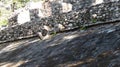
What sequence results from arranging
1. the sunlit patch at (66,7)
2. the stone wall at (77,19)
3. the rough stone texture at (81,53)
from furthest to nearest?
the sunlit patch at (66,7), the stone wall at (77,19), the rough stone texture at (81,53)

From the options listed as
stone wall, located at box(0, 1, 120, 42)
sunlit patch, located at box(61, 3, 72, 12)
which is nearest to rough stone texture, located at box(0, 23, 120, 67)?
stone wall, located at box(0, 1, 120, 42)

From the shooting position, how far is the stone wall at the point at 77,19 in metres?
9.54

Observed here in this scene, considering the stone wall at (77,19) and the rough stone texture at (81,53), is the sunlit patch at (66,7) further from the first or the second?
the rough stone texture at (81,53)

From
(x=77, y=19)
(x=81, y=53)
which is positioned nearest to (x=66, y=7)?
(x=77, y=19)

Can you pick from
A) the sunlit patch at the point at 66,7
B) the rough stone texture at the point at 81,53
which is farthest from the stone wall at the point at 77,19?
the sunlit patch at the point at 66,7

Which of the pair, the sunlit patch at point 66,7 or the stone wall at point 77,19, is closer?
the stone wall at point 77,19

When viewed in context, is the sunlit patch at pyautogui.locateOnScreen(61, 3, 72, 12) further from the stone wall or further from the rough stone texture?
the rough stone texture

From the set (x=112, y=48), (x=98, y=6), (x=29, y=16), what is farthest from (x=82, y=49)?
(x=29, y=16)

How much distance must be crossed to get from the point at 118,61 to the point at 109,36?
1.97 meters

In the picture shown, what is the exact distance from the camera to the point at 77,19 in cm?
1054

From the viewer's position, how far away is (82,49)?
606 centimetres

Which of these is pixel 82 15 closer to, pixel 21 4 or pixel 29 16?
pixel 29 16

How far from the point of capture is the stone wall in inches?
376

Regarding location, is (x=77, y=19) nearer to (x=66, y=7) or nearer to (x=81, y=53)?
(x=81, y=53)
